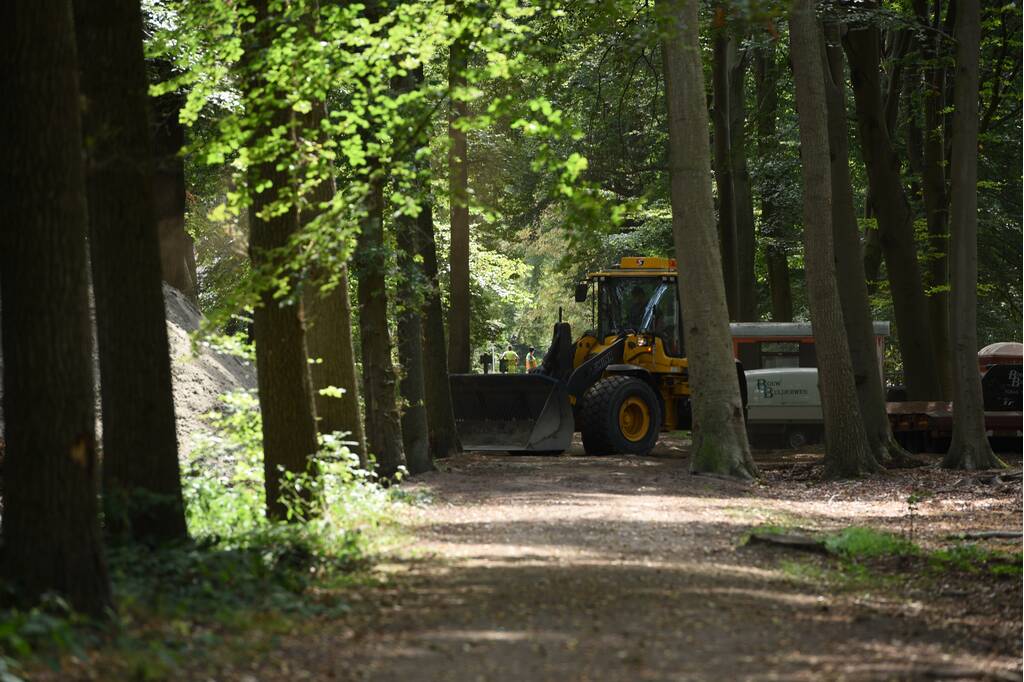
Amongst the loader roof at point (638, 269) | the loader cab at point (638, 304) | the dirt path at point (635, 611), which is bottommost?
the dirt path at point (635, 611)

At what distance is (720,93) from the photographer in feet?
94.2

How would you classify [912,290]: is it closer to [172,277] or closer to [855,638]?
[172,277]

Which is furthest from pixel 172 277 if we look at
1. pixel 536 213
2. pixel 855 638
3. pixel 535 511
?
pixel 536 213

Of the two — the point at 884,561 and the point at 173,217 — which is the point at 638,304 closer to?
the point at 173,217

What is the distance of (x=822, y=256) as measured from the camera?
18.6 meters

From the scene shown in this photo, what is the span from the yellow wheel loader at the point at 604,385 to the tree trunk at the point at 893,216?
3421 mm

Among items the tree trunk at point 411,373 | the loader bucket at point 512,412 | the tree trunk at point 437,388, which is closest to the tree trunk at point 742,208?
the loader bucket at point 512,412

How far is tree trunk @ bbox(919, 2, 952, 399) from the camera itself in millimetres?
26125

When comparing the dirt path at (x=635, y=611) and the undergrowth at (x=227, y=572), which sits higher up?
the undergrowth at (x=227, y=572)

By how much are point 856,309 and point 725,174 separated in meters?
8.16

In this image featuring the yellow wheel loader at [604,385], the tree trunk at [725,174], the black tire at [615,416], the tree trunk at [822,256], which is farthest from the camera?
the tree trunk at [725,174]

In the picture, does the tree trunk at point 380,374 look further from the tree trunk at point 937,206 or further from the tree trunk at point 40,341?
the tree trunk at point 937,206

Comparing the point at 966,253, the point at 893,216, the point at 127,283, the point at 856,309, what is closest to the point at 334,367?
the point at 127,283

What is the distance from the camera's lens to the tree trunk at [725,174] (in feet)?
92.2
